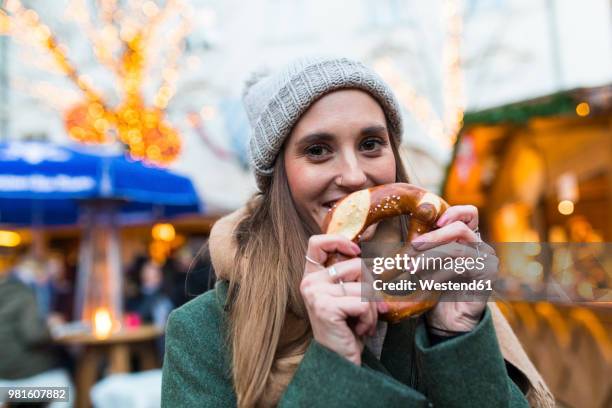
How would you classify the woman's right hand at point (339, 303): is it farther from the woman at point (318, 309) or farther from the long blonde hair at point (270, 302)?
the long blonde hair at point (270, 302)

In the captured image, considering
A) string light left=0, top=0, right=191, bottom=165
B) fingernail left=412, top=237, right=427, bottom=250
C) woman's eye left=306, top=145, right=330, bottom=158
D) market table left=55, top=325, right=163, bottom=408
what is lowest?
market table left=55, top=325, right=163, bottom=408

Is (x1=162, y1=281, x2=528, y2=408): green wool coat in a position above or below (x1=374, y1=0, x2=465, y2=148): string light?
below

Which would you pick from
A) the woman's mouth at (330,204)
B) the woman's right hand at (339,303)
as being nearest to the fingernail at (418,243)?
the woman's right hand at (339,303)

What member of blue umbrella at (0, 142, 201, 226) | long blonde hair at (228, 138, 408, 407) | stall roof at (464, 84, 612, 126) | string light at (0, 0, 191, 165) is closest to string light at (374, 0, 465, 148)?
stall roof at (464, 84, 612, 126)

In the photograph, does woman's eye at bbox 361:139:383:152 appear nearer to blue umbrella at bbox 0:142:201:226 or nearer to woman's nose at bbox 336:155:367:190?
woman's nose at bbox 336:155:367:190

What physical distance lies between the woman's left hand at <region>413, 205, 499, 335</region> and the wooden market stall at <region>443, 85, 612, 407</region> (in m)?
0.10

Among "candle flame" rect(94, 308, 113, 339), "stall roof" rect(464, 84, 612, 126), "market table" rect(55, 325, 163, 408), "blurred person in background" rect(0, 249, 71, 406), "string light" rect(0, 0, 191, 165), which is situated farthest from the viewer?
"string light" rect(0, 0, 191, 165)

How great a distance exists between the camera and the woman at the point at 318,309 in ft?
3.13

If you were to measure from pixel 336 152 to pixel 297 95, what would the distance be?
0.59 feet

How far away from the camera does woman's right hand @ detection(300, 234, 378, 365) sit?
926mm

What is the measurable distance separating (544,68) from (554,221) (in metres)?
4.55

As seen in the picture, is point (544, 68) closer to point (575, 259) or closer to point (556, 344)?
point (556, 344)

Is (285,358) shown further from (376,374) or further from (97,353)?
(97,353)

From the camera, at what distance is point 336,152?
1175mm
